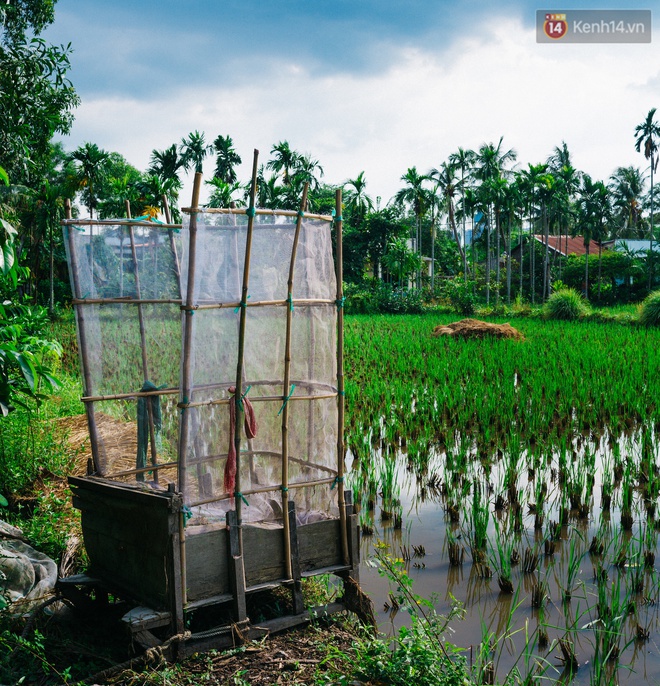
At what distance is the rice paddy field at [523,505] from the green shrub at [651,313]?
28.0 feet

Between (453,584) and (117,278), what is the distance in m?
2.54

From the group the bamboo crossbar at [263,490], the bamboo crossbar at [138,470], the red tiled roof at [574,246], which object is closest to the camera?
the bamboo crossbar at [263,490]

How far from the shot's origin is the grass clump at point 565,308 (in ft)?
74.2

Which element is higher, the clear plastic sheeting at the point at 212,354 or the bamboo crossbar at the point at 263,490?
the clear plastic sheeting at the point at 212,354

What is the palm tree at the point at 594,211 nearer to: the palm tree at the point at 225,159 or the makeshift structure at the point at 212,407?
the palm tree at the point at 225,159

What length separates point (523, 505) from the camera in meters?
5.37

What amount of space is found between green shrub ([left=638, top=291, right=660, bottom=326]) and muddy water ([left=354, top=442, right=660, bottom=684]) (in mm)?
14962

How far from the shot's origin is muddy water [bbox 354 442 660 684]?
3275 mm

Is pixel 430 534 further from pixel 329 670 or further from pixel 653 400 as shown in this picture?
pixel 653 400

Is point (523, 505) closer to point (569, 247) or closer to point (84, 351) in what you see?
point (84, 351)

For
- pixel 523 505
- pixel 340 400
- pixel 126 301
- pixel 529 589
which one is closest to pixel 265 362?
pixel 340 400

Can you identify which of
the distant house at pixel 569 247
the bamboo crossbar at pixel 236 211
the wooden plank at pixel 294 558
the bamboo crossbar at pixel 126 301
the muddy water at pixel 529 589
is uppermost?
the distant house at pixel 569 247

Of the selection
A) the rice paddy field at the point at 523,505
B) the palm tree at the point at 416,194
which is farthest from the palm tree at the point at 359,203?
the rice paddy field at the point at 523,505

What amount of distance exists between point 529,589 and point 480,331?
1255 centimetres
